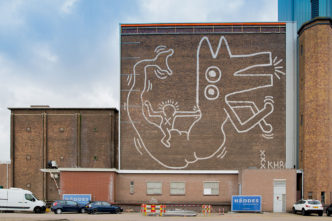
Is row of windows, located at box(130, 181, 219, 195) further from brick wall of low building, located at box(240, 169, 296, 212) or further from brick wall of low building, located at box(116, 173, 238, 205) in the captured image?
Answer: brick wall of low building, located at box(240, 169, 296, 212)

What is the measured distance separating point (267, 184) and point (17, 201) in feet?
72.8

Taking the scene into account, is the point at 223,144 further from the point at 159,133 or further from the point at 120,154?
the point at 120,154

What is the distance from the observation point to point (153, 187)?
4356 cm

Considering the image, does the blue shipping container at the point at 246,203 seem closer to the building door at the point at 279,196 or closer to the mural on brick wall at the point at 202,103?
the building door at the point at 279,196

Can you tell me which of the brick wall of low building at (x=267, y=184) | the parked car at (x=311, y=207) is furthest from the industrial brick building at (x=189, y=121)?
the parked car at (x=311, y=207)

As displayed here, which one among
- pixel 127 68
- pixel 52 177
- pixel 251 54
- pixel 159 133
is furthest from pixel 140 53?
pixel 52 177

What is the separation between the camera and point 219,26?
151 ft

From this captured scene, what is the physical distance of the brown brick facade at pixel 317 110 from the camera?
135 feet

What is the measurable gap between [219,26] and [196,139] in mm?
12143

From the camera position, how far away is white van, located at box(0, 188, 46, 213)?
3647 cm

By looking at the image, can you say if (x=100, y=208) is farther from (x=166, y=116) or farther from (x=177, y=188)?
(x=166, y=116)

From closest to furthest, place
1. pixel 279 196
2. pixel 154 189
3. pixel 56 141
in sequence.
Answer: pixel 279 196 → pixel 154 189 → pixel 56 141

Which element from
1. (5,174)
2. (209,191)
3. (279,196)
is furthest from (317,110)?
(5,174)

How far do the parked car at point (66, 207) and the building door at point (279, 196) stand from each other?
56.9ft
